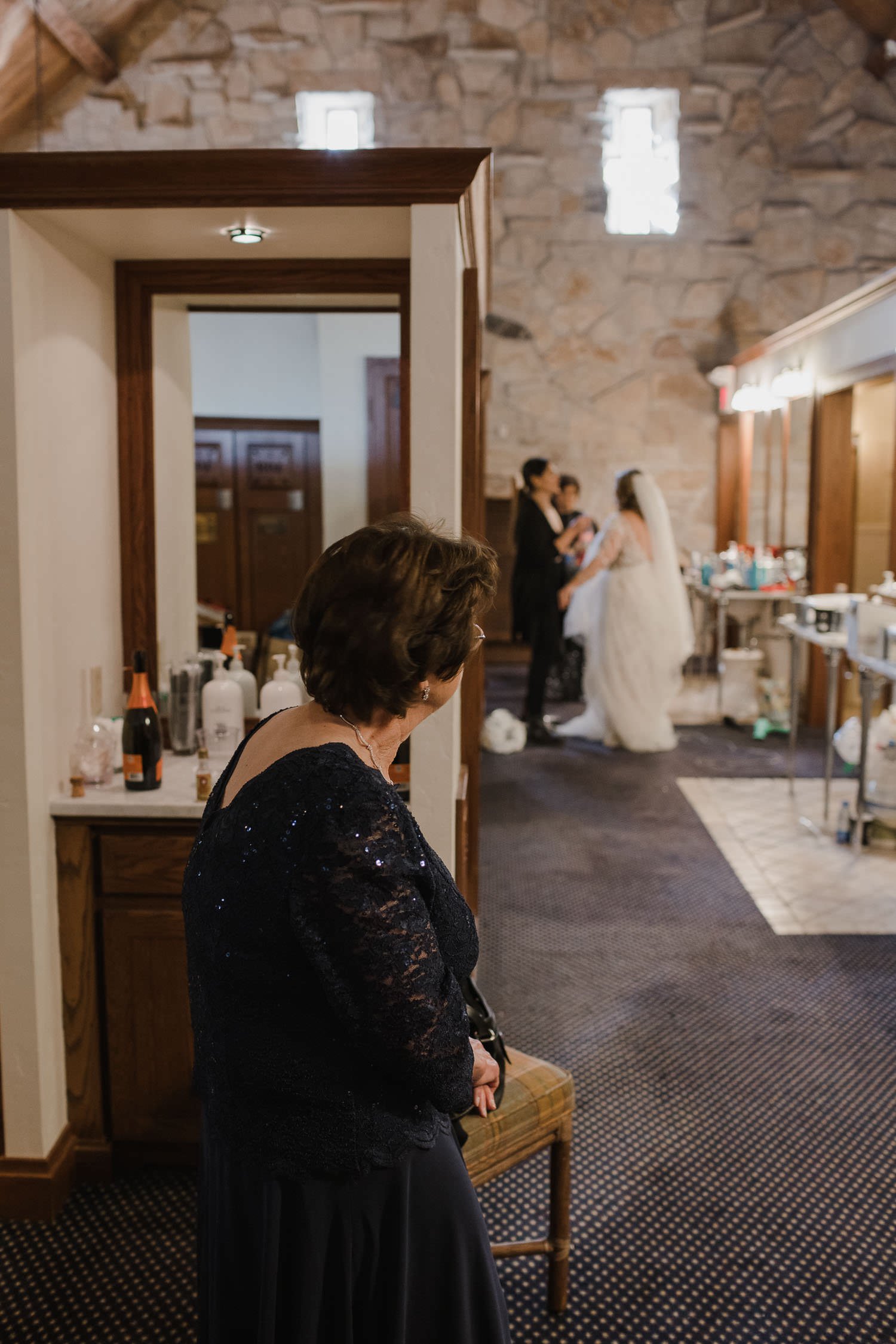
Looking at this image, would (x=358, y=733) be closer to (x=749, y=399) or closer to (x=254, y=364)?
(x=254, y=364)

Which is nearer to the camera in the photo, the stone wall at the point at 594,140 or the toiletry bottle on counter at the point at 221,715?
the toiletry bottle on counter at the point at 221,715

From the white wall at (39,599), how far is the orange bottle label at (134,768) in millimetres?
141

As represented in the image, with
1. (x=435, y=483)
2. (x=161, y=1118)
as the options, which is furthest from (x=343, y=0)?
(x=161, y=1118)

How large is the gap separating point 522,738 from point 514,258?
4144 mm

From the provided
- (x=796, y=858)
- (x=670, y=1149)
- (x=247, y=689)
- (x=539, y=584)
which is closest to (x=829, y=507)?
(x=539, y=584)

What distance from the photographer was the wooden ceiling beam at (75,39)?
708 cm

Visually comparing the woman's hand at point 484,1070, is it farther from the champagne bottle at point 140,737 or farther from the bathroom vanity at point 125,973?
the champagne bottle at point 140,737

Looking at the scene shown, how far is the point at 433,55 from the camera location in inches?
325

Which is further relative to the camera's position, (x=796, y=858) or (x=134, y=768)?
(x=796, y=858)

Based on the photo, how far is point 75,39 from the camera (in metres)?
7.43

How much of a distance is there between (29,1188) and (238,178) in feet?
6.38

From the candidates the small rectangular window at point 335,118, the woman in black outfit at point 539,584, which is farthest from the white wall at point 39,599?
the small rectangular window at point 335,118

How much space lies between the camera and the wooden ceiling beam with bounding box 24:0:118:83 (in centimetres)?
708

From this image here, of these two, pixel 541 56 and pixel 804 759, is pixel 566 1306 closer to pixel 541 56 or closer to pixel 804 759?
pixel 804 759
